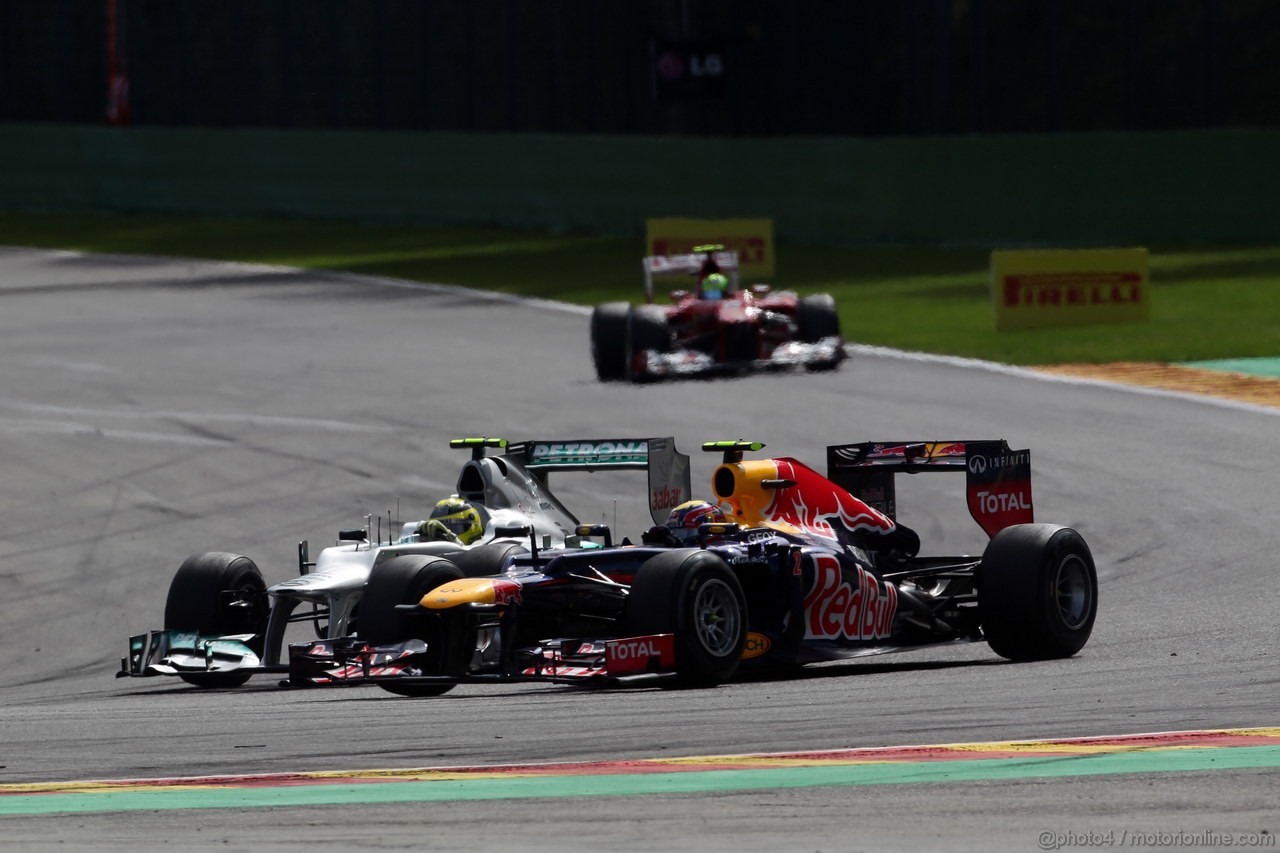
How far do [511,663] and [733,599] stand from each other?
1.20 meters

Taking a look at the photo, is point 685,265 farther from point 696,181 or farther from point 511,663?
point 511,663

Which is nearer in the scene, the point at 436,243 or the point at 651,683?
the point at 651,683

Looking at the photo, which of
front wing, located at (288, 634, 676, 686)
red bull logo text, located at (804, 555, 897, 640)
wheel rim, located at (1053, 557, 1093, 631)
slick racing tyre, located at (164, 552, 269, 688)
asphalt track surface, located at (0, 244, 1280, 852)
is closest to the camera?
asphalt track surface, located at (0, 244, 1280, 852)

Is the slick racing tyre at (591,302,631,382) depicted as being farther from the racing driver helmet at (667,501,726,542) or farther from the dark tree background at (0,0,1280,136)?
the dark tree background at (0,0,1280,136)

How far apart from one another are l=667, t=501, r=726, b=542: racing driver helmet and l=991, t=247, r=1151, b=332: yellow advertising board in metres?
15.6

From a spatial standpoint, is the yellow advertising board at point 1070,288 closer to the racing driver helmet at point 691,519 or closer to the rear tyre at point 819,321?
the rear tyre at point 819,321

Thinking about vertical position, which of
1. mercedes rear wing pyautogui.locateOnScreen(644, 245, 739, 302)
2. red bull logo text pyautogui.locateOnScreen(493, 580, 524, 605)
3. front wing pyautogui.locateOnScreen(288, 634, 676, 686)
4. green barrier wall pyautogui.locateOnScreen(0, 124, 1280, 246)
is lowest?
front wing pyautogui.locateOnScreen(288, 634, 676, 686)

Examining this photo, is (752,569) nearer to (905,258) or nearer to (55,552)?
(55,552)

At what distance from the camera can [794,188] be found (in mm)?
38000

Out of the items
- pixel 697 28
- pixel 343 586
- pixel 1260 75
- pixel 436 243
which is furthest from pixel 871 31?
pixel 343 586

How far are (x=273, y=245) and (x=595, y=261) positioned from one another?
6917mm

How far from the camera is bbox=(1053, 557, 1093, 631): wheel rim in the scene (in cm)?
1244

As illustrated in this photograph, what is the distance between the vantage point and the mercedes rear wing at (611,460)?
45.0 feet

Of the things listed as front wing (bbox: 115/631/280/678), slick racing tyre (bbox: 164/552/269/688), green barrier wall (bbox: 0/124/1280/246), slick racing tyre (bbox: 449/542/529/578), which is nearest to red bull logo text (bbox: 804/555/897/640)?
slick racing tyre (bbox: 449/542/529/578)
